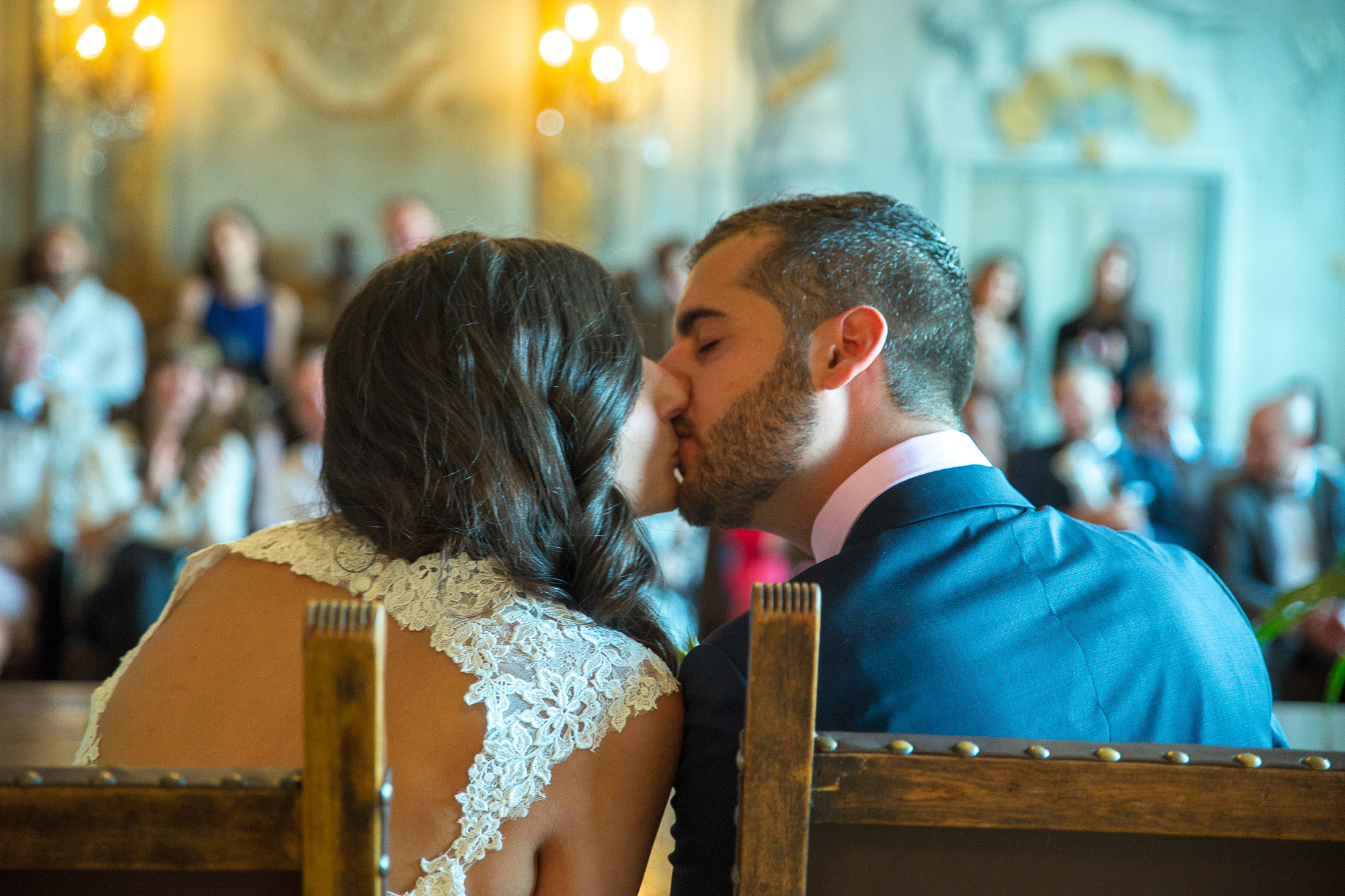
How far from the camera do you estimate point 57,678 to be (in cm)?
417

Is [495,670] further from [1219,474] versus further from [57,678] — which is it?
[1219,474]

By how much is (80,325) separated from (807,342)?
5.68 metres

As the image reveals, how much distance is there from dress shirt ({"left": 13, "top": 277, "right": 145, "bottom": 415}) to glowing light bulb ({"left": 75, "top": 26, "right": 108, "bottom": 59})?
1518 millimetres

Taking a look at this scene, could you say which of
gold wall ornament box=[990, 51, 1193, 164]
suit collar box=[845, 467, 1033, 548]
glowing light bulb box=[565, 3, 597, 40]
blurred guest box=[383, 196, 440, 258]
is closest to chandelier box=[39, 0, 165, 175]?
blurred guest box=[383, 196, 440, 258]

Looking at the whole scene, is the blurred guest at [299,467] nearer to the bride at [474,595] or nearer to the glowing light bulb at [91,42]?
the bride at [474,595]

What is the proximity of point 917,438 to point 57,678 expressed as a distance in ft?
12.3

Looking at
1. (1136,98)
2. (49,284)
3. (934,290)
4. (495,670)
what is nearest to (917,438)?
(934,290)

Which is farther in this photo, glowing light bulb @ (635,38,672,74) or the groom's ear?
glowing light bulb @ (635,38,672,74)

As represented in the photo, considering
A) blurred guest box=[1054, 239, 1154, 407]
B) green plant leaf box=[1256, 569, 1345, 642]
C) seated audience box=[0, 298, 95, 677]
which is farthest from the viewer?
blurred guest box=[1054, 239, 1154, 407]

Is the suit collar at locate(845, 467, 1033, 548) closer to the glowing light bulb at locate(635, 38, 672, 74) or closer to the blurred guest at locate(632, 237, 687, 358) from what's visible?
the blurred guest at locate(632, 237, 687, 358)

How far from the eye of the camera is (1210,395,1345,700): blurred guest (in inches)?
181

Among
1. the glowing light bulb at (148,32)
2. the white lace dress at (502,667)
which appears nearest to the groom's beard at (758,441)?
the white lace dress at (502,667)

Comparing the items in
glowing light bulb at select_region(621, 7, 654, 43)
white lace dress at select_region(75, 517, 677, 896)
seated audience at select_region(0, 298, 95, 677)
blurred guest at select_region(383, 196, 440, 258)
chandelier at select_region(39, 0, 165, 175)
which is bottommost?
seated audience at select_region(0, 298, 95, 677)

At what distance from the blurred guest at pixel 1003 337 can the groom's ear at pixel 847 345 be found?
4.16m
